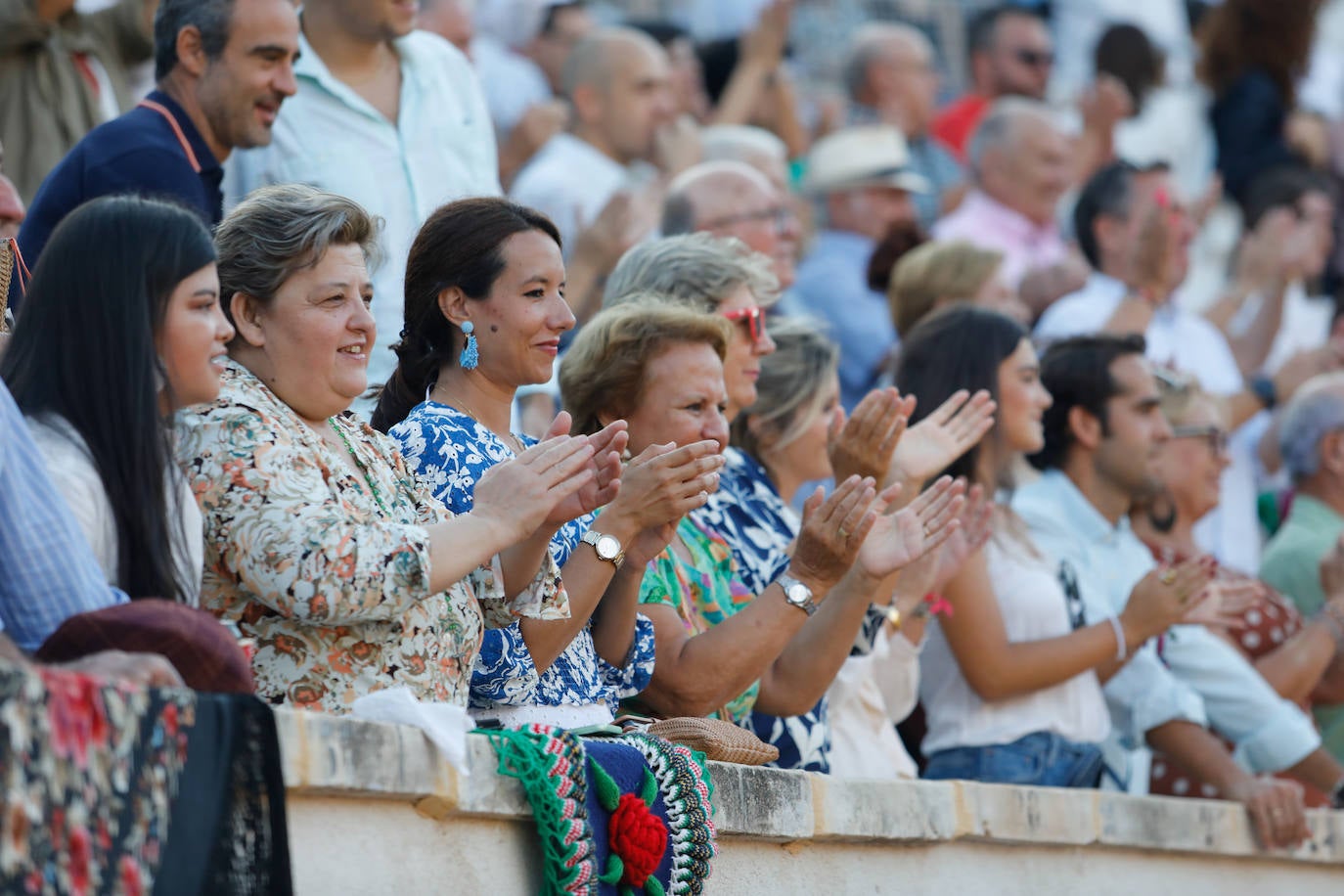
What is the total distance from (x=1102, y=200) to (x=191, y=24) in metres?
4.80

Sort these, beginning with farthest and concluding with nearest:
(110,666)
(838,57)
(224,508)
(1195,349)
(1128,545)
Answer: (838,57), (1195,349), (1128,545), (224,508), (110,666)

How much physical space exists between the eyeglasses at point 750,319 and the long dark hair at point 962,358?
3.26 ft

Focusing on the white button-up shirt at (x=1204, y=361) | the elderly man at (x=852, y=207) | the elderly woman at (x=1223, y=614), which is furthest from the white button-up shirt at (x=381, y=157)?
the white button-up shirt at (x=1204, y=361)

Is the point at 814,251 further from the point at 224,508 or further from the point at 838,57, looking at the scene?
the point at 224,508

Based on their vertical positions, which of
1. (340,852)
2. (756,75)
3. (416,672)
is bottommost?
(340,852)

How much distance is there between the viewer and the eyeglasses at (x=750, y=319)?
17.5ft

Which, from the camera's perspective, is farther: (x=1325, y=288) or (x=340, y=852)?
(x=1325, y=288)

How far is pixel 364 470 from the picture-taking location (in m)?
3.84

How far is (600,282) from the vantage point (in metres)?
6.87

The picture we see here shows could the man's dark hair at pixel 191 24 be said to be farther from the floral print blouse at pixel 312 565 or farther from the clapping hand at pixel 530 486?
the clapping hand at pixel 530 486

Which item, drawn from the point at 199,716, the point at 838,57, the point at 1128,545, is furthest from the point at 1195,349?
the point at 199,716

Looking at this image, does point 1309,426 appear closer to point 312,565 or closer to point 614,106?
point 614,106

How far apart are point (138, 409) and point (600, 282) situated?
3.70 m

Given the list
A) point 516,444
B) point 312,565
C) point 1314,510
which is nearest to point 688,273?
point 516,444
